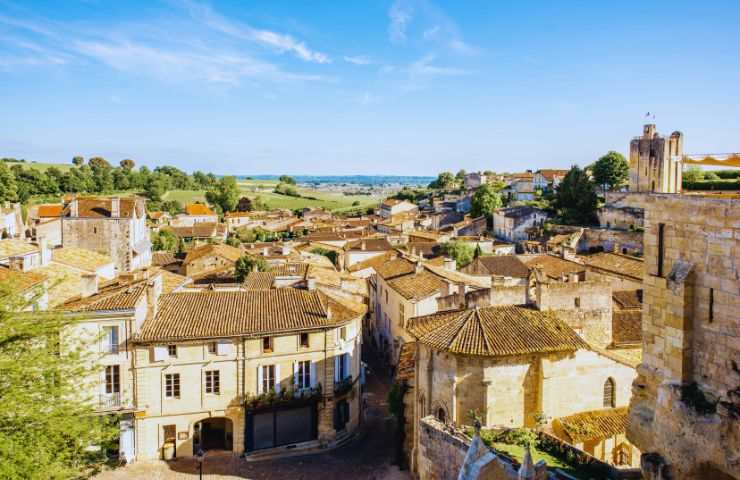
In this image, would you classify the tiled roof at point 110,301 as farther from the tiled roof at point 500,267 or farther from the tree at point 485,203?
the tree at point 485,203

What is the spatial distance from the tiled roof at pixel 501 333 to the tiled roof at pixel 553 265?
1754 centimetres

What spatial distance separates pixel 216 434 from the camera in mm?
27891

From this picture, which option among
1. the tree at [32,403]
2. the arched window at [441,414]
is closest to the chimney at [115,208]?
the tree at [32,403]

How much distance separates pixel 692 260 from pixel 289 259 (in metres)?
46.8

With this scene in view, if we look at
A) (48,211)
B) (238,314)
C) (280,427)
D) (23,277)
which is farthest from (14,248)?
(48,211)

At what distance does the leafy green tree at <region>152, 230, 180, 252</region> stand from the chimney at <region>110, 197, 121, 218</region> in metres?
32.7

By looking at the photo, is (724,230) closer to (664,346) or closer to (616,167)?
(664,346)

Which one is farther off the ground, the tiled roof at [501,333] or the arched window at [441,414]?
the tiled roof at [501,333]

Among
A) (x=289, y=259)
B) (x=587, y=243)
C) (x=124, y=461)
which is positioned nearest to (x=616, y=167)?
(x=587, y=243)

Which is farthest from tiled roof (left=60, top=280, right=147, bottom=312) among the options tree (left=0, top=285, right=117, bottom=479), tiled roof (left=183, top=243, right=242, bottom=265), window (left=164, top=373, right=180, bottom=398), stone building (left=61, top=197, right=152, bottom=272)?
tiled roof (left=183, top=243, right=242, bottom=265)

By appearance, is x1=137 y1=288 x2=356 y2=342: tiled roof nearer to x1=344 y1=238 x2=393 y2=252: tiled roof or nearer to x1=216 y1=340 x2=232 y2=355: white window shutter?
x1=216 y1=340 x2=232 y2=355: white window shutter

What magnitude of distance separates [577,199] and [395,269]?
144 feet

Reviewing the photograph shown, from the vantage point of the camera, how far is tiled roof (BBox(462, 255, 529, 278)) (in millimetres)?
43906

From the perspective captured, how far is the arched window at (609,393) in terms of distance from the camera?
2127 cm
